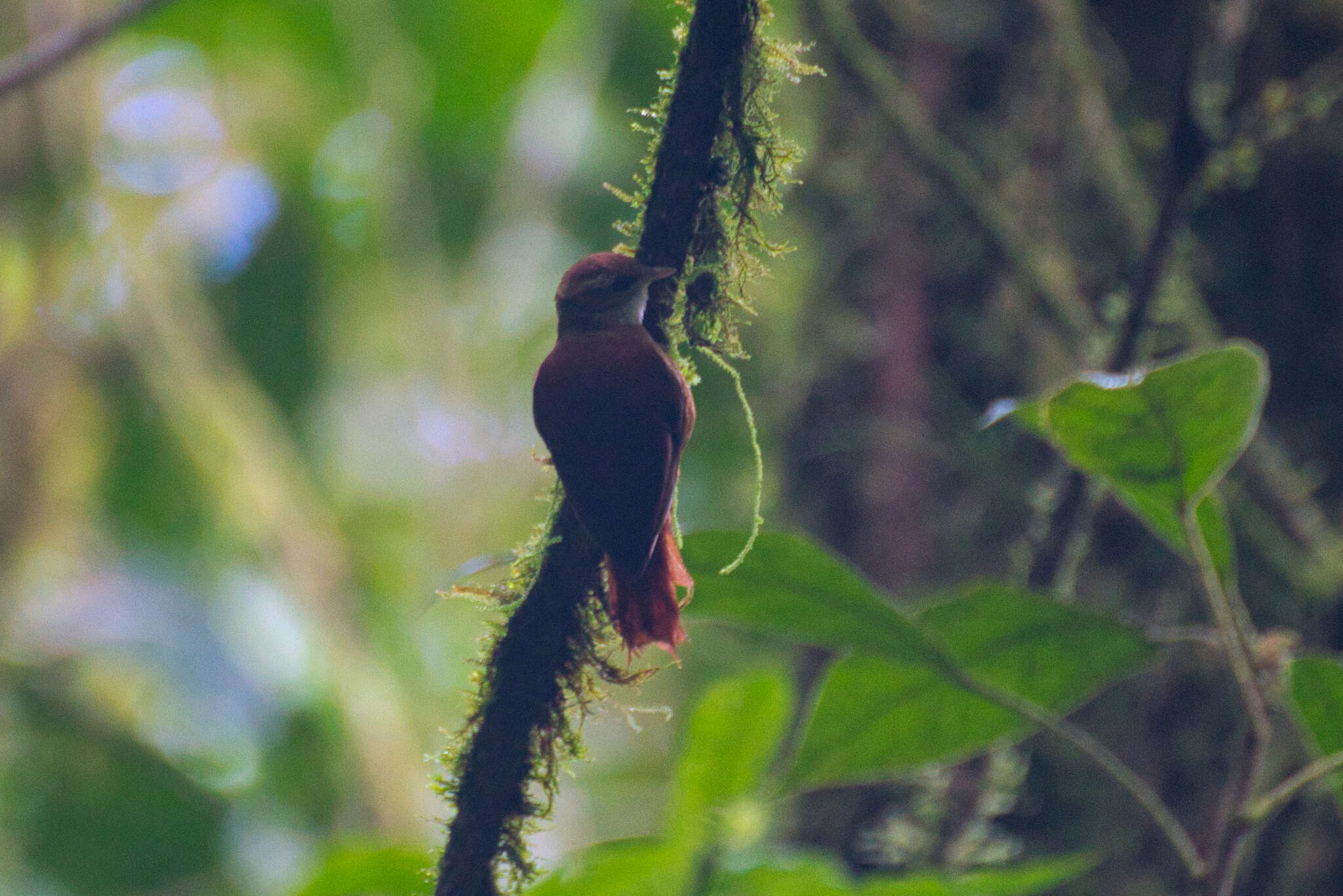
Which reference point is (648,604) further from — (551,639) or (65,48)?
(65,48)

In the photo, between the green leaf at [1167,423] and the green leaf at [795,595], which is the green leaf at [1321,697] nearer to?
the green leaf at [1167,423]

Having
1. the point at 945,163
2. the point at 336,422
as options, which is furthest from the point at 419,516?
the point at 945,163

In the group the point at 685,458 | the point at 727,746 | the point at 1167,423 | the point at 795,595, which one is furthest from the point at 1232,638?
the point at 685,458

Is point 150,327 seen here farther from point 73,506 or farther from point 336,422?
point 336,422

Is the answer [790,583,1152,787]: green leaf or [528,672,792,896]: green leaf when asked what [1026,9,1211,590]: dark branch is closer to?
[790,583,1152,787]: green leaf

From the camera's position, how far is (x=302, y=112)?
7.57 m

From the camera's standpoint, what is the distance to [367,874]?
47.3 inches

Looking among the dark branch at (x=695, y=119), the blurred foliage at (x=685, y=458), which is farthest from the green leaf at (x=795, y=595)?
the dark branch at (x=695, y=119)

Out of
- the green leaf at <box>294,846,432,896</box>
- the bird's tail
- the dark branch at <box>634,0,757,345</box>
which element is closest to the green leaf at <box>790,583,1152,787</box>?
the bird's tail

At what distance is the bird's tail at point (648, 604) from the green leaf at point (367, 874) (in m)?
0.36

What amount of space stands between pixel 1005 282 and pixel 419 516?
541cm

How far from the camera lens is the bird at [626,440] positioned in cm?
115

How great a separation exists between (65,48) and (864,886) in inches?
89.9

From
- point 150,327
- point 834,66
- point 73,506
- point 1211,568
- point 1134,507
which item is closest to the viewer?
point 1211,568
